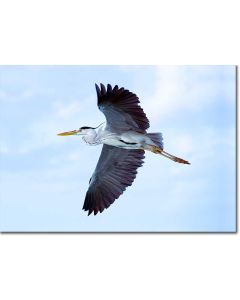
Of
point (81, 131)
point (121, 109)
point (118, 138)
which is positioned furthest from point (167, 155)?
point (81, 131)

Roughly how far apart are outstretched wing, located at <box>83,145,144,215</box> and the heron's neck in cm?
26

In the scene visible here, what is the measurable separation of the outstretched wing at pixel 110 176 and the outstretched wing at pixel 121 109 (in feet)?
0.98

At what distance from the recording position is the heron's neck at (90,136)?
13.9 ft

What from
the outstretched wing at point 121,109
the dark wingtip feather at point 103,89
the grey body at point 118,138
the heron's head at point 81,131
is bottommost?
the grey body at point 118,138

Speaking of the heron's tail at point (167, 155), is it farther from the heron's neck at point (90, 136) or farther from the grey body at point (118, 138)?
the heron's neck at point (90, 136)

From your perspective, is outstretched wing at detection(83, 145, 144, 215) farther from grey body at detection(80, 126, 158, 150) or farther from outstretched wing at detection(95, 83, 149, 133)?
outstretched wing at detection(95, 83, 149, 133)

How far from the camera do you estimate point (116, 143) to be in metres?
4.24

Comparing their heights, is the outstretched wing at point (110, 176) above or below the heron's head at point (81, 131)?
below

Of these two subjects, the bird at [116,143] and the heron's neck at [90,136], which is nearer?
the bird at [116,143]

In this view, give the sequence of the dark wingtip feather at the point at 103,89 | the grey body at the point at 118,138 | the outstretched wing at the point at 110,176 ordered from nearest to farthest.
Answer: the dark wingtip feather at the point at 103,89, the grey body at the point at 118,138, the outstretched wing at the point at 110,176

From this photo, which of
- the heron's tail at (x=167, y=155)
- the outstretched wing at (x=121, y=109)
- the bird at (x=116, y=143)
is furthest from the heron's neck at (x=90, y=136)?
the heron's tail at (x=167, y=155)
